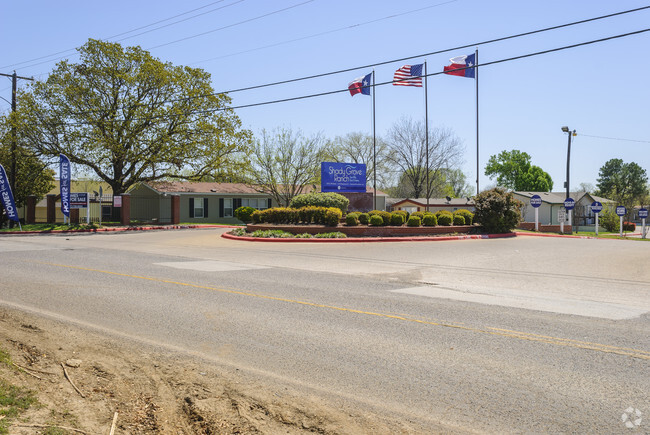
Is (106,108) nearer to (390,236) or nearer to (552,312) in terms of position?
(390,236)

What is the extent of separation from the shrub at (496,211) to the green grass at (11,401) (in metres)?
26.5

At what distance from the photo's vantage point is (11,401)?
160 inches

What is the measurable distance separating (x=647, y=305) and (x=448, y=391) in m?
6.06

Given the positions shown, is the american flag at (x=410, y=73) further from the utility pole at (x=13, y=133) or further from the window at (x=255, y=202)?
the utility pole at (x=13, y=133)

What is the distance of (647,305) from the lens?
29.2 feet

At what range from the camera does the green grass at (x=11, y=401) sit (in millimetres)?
3709

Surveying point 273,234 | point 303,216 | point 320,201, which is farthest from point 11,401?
point 320,201

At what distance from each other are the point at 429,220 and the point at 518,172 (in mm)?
84920

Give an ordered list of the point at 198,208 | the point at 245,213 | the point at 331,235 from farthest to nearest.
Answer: the point at 198,208 → the point at 245,213 → the point at 331,235

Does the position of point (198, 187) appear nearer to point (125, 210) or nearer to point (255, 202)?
point (255, 202)

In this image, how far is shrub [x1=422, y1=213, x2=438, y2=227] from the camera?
26.8 metres

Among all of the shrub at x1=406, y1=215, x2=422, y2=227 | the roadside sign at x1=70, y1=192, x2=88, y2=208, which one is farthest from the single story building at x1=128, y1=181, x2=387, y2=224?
the shrub at x1=406, y1=215, x2=422, y2=227

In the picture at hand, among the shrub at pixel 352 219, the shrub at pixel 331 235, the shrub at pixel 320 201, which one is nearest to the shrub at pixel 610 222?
the shrub at pixel 320 201

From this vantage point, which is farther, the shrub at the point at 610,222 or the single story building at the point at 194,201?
the shrub at the point at 610,222
